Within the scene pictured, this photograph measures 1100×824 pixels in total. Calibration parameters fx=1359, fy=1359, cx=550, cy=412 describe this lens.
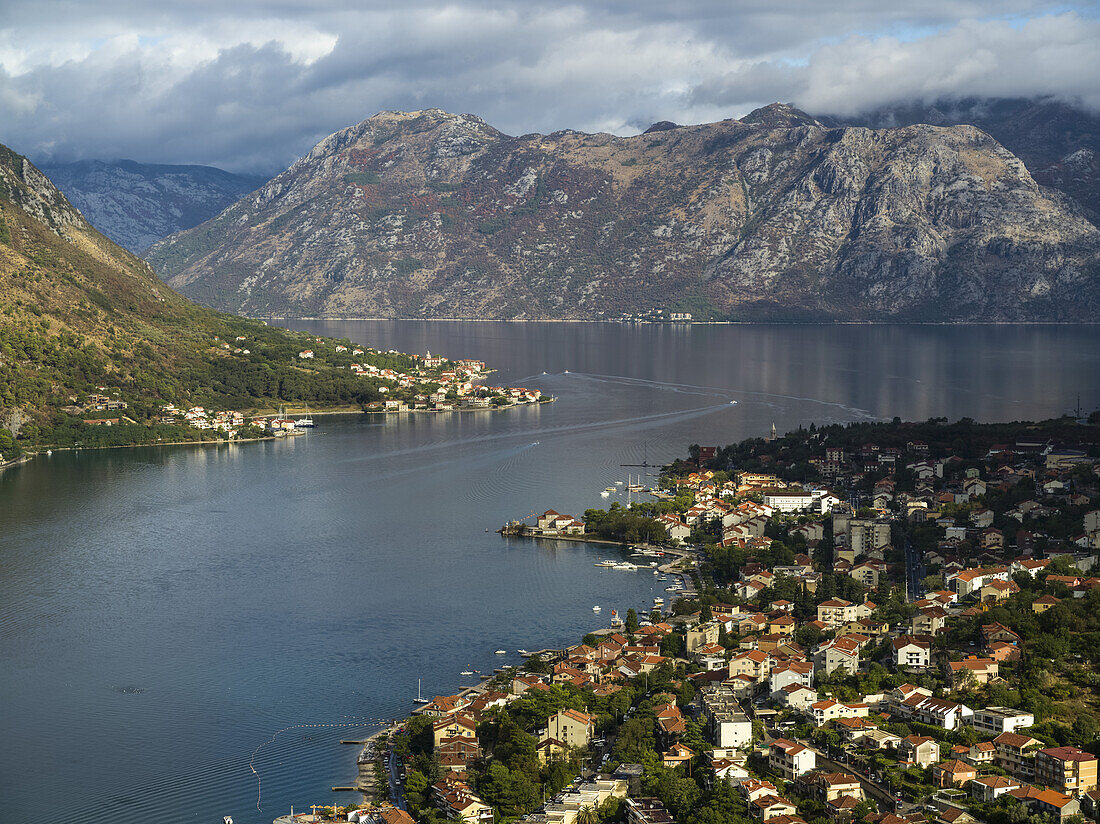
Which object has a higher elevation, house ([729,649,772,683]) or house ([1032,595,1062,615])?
house ([1032,595,1062,615])

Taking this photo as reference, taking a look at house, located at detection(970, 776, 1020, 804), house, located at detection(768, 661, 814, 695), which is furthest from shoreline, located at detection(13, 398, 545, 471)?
house, located at detection(970, 776, 1020, 804)

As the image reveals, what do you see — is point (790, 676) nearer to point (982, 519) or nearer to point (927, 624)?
point (927, 624)

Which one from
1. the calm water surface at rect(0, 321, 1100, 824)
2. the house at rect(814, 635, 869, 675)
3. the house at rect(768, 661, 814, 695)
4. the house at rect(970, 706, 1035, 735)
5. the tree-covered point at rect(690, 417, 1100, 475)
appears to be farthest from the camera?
the tree-covered point at rect(690, 417, 1100, 475)

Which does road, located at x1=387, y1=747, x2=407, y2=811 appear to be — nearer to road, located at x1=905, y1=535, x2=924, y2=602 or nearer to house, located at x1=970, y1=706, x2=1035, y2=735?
house, located at x1=970, y1=706, x2=1035, y2=735

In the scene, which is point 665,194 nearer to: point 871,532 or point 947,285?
point 947,285

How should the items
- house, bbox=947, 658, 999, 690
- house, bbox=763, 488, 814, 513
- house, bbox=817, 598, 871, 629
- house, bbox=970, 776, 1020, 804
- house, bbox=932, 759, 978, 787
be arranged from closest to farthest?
1. house, bbox=970, 776, 1020, 804
2. house, bbox=932, 759, 978, 787
3. house, bbox=947, 658, 999, 690
4. house, bbox=817, 598, 871, 629
5. house, bbox=763, 488, 814, 513

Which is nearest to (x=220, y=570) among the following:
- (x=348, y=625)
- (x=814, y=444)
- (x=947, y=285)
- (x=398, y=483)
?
(x=348, y=625)

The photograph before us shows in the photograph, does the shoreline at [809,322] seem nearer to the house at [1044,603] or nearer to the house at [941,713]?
the house at [1044,603]

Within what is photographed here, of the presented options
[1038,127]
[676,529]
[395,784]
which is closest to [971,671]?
[395,784]
